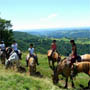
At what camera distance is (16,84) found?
11672 mm

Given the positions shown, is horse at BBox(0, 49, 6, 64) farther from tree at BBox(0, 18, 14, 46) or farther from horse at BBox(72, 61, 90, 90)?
tree at BBox(0, 18, 14, 46)

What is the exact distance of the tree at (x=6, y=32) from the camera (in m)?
61.1

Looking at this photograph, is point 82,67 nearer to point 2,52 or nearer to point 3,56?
point 3,56

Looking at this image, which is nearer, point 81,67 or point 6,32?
point 81,67

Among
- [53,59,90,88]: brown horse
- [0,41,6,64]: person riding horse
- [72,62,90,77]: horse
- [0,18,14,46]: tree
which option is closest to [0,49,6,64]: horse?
[0,41,6,64]: person riding horse

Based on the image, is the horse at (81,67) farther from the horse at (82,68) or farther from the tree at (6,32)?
the tree at (6,32)

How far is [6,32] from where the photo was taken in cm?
6275

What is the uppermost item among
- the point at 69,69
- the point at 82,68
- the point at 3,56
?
the point at 82,68

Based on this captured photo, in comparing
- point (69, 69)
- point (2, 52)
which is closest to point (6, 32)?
point (2, 52)

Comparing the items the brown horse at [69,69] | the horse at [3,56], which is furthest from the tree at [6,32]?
the brown horse at [69,69]

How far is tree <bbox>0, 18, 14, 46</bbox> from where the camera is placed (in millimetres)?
61109

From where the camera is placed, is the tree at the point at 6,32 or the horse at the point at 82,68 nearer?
the horse at the point at 82,68

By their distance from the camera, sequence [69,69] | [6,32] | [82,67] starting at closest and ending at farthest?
[82,67] < [69,69] < [6,32]

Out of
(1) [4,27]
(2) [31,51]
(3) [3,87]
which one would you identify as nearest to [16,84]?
(3) [3,87]
